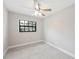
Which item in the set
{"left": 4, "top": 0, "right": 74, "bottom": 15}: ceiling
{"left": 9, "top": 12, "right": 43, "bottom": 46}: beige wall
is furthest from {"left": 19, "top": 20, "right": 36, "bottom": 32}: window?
{"left": 4, "top": 0, "right": 74, "bottom": 15}: ceiling

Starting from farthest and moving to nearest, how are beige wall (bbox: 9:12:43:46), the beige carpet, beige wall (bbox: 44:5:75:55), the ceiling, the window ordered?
1. the window
2. beige wall (bbox: 9:12:43:46)
3. beige wall (bbox: 44:5:75:55)
4. the beige carpet
5. the ceiling

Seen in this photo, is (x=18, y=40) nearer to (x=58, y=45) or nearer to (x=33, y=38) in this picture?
(x=33, y=38)

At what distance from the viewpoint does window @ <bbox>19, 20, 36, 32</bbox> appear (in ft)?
13.8

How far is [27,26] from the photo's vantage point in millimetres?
4523

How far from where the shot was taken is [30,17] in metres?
4.52

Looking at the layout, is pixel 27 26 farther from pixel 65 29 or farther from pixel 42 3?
pixel 65 29

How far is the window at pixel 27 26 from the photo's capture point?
4220 mm

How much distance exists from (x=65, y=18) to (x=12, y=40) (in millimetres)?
3539

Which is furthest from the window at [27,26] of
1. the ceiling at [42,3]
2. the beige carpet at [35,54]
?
the beige carpet at [35,54]

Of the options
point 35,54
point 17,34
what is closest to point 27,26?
point 17,34

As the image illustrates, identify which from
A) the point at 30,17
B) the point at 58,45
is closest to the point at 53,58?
the point at 58,45

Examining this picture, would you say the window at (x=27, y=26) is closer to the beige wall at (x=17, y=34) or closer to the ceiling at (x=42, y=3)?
the beige wall at (x=17, y=34)

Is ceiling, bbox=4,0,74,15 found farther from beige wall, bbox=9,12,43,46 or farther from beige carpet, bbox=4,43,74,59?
beige carpet, bbox=4,43,74,59
